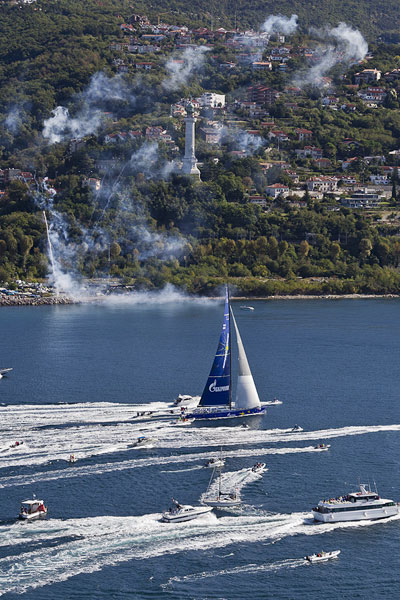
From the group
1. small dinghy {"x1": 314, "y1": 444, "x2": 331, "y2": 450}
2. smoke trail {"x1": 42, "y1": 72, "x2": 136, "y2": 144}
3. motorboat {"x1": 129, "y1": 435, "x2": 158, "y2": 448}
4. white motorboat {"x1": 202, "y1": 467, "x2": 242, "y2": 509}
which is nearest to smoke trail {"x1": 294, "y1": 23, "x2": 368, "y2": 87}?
smoke trail {"x1": 42, "y1": 72, "x2": 136, "y2": 144}

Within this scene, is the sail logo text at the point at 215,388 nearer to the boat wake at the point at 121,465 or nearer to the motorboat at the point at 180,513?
the boat wake at the point at 121,465

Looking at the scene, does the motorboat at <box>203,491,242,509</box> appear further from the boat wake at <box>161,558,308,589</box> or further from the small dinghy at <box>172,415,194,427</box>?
the small dinghy at <box>172,415,194,427</box>

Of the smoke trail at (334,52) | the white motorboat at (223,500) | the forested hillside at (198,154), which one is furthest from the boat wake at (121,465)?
the smoke trail at (334,52)

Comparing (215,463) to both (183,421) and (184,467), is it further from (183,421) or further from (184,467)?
(183,421)

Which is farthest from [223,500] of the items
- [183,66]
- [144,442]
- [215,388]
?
[183,66]

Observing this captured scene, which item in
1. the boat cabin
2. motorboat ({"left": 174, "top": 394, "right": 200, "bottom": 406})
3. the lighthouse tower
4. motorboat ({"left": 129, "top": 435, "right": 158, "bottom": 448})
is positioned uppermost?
the lighthouse tower

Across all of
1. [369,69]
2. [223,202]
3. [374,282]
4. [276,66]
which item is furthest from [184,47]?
[374,282]

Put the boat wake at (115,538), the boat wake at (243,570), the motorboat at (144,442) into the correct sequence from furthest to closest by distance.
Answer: the motorboat at (144,442)
the boat wake at (115,538)
the boat wake at (243,570)
